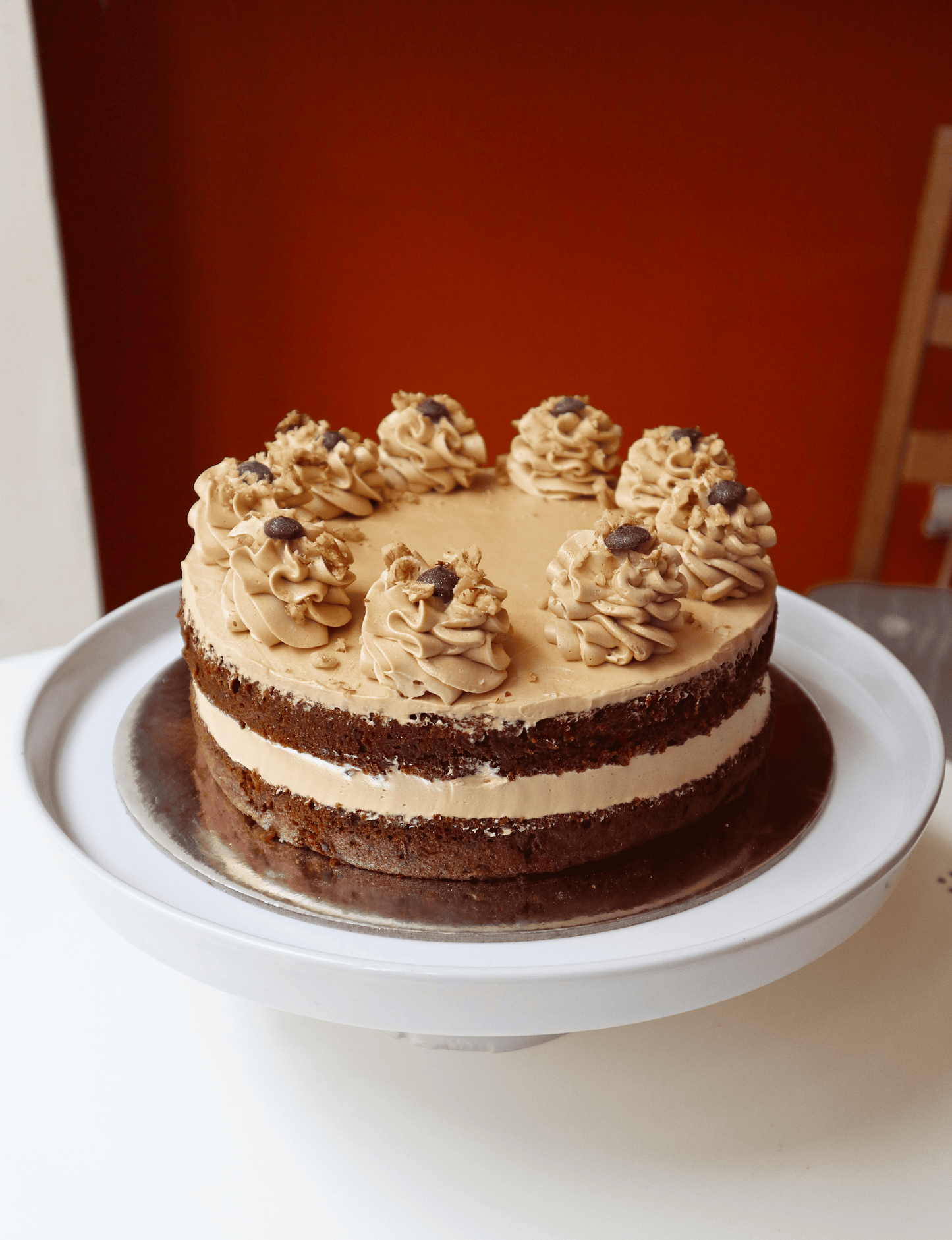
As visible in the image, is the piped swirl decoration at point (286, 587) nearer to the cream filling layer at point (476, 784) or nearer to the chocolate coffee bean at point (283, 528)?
the chocolate coffee bean at point (283, 528)

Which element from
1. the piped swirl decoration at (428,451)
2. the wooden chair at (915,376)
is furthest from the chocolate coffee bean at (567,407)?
the wooden chair at (915,376)

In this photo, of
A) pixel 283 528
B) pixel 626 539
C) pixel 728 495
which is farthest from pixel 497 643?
pixel 728 495

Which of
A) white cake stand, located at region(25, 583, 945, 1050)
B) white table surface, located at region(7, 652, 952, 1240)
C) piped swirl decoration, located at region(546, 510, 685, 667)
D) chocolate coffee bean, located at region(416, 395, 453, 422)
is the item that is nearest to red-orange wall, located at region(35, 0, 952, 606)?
chocolate coffee bean, located at region(416, 395, 453, 422)

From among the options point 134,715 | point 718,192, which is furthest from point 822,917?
point 718,192

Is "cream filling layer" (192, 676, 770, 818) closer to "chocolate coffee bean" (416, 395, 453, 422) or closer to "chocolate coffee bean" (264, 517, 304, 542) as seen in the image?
"chocolate coffee bean" (264, 517, 304, 542)

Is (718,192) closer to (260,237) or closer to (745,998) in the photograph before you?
(260,237)
